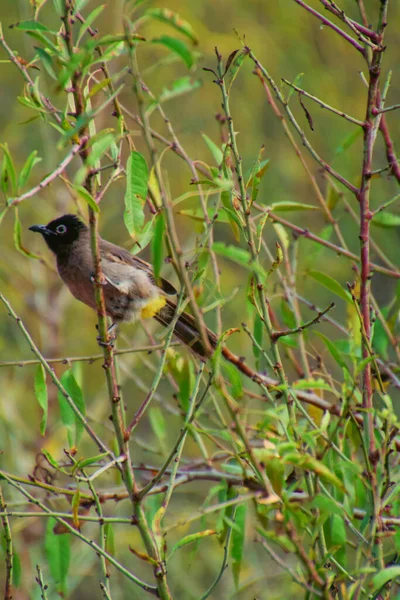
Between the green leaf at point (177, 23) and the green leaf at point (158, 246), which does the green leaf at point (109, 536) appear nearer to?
the green leaf at point (158, 246)

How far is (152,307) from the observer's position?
13.0 ft

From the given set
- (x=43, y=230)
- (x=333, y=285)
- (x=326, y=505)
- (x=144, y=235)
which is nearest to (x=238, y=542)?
(x=326, y=505)

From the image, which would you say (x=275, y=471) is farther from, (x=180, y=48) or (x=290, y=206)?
(x=290, y=206)

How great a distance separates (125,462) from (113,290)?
181 cm

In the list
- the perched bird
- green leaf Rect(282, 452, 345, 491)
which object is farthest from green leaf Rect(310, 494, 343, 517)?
the perched bird

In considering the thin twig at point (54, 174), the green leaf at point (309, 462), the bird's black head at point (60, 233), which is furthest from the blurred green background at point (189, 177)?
the green leaf at point (309, 462)

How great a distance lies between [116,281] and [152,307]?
0.27 metres

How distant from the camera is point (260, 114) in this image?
768 cm

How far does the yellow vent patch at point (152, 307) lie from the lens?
396cm

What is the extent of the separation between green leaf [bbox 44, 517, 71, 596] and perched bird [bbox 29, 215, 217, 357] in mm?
1247

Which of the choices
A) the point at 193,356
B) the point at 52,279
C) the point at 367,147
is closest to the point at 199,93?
the point at 52,279

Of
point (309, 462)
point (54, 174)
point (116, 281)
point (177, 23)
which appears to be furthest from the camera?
point (116, 281)

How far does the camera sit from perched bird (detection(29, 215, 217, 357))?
3.98 m

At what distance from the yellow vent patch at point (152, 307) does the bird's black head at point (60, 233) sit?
0.63 meters
